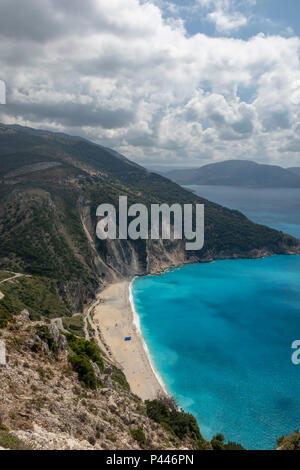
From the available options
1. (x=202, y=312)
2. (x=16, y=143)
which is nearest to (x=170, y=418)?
(x=202, y=312)

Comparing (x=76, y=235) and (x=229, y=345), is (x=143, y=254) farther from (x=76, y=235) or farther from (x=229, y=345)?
(x=229, y=345)

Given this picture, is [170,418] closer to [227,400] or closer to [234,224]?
[227,400]

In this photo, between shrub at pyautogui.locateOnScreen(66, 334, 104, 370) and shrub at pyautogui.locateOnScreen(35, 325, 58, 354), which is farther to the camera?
shrub at pyautogui.locateOnScreen(66, 334, 104, 370)

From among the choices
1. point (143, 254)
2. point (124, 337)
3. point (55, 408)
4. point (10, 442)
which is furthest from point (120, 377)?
point (143, 254)

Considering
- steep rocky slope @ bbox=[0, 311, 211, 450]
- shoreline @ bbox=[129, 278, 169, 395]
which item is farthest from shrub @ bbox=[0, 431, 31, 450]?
shoreline @ bbox=[129, 278, 169, 395]

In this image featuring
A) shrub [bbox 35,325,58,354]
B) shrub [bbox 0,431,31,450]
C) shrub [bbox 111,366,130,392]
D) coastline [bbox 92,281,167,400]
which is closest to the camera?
shrub [bbox 0,431,31,450]

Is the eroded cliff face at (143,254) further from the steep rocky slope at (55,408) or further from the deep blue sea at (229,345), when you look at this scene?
the steep rocky slope at (55,408)

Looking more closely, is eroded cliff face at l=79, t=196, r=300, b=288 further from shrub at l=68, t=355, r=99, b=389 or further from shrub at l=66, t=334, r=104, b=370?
shrub at l=68, t=355, r=99, b=389
